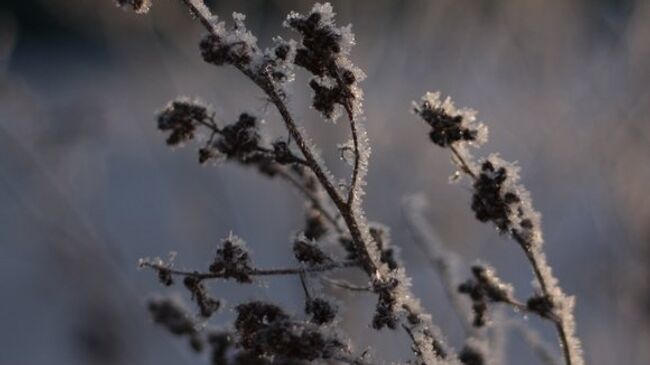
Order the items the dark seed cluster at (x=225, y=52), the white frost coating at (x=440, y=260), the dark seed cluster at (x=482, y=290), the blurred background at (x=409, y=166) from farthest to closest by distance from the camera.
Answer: the blurred background at (x=409, y=166), the white frost coating at (x=440, y=260), the dark seed cluster at (x=482, y=290), the dark seed cluster at (x=225, y=52)

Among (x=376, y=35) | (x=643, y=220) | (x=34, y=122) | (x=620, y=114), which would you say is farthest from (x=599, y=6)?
(x=34, y=122)

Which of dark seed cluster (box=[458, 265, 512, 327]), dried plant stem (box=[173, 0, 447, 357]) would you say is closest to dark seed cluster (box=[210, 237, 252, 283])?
dried plant stem (box=[173, 0, 447, 357])

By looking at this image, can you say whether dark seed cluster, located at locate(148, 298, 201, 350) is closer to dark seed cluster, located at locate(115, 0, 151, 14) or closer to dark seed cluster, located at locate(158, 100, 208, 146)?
dark seed cluster, located at locate(158, 100, 208, 146)

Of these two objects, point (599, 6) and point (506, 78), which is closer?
point (506, 78)

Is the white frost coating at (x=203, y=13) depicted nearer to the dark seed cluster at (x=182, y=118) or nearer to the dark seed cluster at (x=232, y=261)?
the dark seed cluster at (x=182, y=118)

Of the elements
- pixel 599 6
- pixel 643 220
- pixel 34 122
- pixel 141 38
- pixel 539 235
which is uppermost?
pixel 599 6

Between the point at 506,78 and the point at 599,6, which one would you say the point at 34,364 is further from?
the point at 599,6

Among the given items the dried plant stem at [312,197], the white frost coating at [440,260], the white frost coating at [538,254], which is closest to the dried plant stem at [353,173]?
the white frost coating at [538,254]

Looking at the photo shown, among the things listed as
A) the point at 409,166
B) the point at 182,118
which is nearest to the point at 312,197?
the point at 182,118
